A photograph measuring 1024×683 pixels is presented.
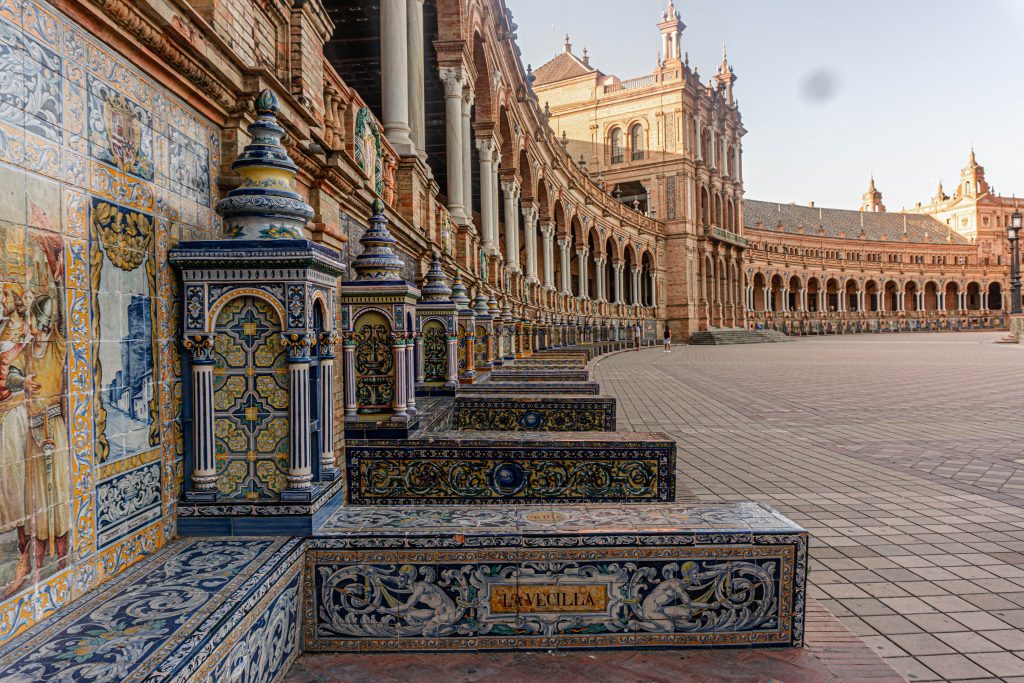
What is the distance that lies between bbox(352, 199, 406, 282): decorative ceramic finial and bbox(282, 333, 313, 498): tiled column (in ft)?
7.32

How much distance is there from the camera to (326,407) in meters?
2.99

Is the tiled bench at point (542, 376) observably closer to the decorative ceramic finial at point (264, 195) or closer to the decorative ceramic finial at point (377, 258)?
the decorative ceramic finial at point (377, 258)

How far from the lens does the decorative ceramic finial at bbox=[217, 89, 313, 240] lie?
274 centimetres

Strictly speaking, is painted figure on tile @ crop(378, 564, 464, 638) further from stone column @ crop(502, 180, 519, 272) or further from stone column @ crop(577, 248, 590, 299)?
stone column @ crop(577, 248, 590, 299)

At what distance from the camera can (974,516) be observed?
497cm

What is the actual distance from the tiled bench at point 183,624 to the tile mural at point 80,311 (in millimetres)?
100

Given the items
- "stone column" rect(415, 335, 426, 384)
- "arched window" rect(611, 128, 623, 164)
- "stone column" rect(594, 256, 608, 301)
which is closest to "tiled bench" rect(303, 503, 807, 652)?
"stone column" rect(415, 335, 426, 384)

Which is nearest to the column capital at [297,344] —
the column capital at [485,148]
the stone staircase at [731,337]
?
the column capital at [485,148]

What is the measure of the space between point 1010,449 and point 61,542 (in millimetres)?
9146

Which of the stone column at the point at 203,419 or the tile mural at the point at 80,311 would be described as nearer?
the tile mural at the point at 80,311

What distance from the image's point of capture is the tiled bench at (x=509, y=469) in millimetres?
3709

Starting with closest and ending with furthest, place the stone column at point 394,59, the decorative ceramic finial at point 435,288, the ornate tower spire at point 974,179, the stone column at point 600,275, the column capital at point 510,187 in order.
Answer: the decorative ceramic finial at point 435,288 < the stone column at point 394,59 < the column capital at point 510,187 < the stone column at point 600,275 < the ornate tower spire at point 974,179

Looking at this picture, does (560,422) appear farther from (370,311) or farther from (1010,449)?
(1010,449)

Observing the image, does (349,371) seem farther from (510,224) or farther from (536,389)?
(510,224)
